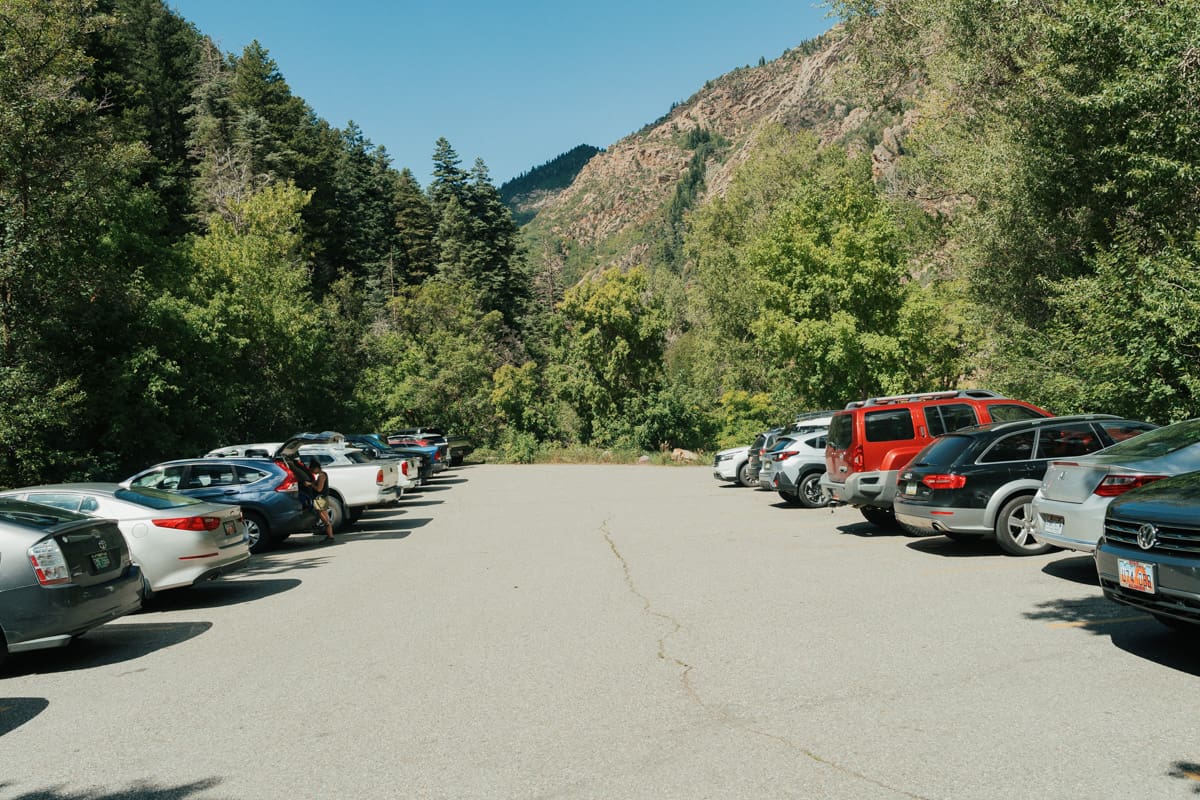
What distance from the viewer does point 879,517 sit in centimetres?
1437

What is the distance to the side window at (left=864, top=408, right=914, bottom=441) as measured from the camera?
1385 cm

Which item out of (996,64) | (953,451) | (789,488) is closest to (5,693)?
(953,451)

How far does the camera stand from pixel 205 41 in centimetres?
7150

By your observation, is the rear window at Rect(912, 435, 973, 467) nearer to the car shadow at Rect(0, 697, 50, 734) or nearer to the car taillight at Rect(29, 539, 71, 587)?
the car taillight at Rect(29, 539, 71, 587)

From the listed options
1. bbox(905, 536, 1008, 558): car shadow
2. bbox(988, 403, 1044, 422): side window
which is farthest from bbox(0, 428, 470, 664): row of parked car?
bbox(988, 403, 1044, 422): side window

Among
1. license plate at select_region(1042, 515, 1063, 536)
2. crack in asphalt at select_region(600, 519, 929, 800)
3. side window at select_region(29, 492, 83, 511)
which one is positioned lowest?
crack in asphalt at select_region(600, 519, 929, 800)

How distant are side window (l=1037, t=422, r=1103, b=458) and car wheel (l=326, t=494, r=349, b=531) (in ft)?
42.5

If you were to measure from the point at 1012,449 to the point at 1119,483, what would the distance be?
9.69 ft

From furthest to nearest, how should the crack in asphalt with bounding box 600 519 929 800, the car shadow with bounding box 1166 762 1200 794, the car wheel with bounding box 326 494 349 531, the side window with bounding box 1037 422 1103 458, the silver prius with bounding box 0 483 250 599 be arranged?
the car wheel with bounding box 326 494 349 531 → the side window with bounding box 1037 422 1103 458 → the silver prius with bounding box 0 483 250 599 → the crack in asphalt with bounding box 600 519 929 800 → the car shadow with bounding box 1166 762 1200 794

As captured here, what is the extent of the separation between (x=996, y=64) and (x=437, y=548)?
1858cm

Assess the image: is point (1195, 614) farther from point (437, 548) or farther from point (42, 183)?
point (42, 183)

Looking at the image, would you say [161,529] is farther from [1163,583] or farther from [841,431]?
[841,431]

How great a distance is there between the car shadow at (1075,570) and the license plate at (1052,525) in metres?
0.57

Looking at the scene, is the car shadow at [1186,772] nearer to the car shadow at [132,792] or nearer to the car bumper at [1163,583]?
the car bumper at [1163,583]
